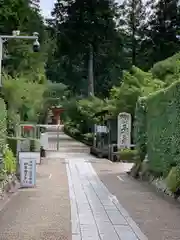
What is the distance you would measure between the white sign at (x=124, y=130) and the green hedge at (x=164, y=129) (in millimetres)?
11164

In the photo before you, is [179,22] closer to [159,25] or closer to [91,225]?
[159,25]

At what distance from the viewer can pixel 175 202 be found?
1073cm

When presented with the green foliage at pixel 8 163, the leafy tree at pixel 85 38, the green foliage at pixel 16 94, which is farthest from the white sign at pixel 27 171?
the leafy tree at pixel 85 38

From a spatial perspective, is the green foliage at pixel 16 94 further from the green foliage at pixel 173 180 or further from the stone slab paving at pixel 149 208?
the green foliage at pixel 173 180

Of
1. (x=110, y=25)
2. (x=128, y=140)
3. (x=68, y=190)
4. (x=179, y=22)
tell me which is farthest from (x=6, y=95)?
(x=179, y=22)

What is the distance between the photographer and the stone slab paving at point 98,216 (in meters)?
7.15

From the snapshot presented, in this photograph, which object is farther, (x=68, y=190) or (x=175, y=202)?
(x=68, y=190)

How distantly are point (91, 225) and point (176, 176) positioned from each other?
410 centimetres

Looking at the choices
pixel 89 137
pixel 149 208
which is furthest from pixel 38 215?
pixel 89 137

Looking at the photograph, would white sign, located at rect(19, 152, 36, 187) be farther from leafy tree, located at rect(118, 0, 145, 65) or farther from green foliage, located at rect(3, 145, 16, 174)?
leafy tree, located at rect(118, 0, 145, 65)

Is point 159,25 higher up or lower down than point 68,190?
higher up

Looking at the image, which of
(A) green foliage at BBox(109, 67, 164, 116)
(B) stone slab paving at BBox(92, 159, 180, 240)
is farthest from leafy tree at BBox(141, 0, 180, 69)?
(B) stone slab paving at BBox(92, 159, 180, 240)

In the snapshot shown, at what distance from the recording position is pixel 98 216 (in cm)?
886

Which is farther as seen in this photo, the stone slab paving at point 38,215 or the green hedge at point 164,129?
the green hedge at point 164,129
